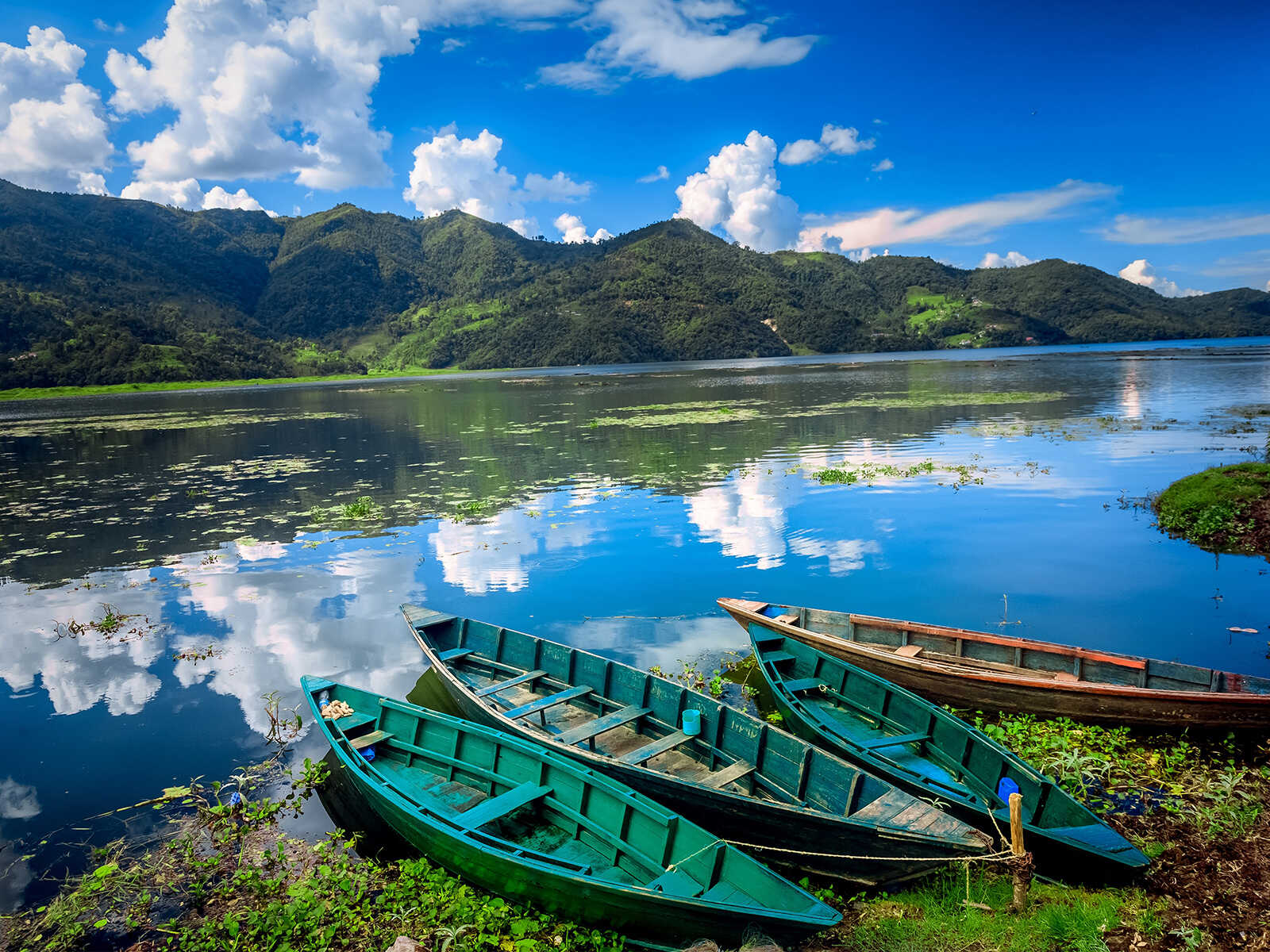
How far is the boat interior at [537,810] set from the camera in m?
7.55

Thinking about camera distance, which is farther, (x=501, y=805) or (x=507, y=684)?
(x=507, y=684)

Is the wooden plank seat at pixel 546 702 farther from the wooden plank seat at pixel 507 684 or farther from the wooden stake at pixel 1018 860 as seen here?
the wooden stake at pixel 1018 860

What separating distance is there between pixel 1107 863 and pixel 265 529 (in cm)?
2876

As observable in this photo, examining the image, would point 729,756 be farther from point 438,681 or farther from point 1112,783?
point 438,681

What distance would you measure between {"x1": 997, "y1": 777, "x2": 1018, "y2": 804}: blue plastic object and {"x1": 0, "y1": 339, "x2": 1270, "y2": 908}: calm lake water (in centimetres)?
789

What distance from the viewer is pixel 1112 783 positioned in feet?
33.1

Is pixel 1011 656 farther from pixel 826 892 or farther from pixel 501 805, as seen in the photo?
pixel 501 805

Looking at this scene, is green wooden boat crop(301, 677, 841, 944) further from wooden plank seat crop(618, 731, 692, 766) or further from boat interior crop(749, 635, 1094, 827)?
boat interior crop(749, 635, 1094, 827)

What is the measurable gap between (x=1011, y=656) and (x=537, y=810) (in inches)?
351

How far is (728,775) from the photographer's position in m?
9.40

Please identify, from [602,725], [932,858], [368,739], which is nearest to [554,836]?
[602,725]

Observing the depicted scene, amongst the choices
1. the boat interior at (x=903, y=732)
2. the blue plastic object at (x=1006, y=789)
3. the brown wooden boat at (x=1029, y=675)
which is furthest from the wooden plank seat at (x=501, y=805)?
the brown wooden boat at (x=1029, y=675)

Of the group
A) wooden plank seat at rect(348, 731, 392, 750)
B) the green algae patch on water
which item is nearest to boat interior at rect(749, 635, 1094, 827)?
wooden plank seat at rect(348, 731, 392, 750)

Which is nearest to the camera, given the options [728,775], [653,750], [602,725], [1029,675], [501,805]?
[501,805]
